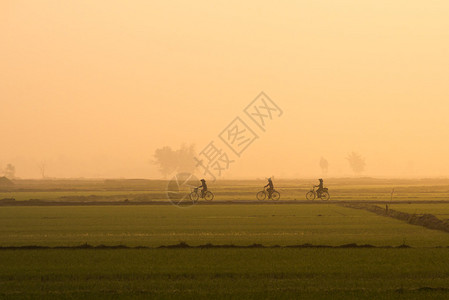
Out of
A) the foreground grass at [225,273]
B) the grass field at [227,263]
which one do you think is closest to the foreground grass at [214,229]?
the grass field at [227,263]

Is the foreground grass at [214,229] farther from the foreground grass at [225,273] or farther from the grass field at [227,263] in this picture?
the foreground grass at [225,273]

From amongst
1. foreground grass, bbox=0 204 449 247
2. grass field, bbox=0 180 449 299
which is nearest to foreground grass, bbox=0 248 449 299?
grass field, bbox=0 180 449 299

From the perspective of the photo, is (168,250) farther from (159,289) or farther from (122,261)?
(159,289)

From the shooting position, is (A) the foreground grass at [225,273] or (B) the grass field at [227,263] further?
(B) the grass field at [227,263]

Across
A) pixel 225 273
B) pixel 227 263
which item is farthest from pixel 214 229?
pixel 225 273

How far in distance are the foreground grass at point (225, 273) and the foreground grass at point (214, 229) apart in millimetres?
3008

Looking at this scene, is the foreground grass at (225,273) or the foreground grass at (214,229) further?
the foreground grass at (214,229)

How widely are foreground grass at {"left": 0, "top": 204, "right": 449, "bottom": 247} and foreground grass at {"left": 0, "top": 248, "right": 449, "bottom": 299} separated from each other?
3008mm

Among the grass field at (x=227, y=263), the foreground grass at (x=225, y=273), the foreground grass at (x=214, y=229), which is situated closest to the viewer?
the foreground grass at (x=225, y=273)

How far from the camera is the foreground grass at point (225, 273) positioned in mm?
13023

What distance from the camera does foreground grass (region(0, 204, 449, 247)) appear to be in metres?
22.8

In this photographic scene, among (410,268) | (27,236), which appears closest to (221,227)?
(27,236)

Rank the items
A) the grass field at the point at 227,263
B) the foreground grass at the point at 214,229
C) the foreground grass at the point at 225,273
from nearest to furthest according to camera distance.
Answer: the foreground grass at the point at 225,273, the grass field at the point at 227,263, the foreground grass at the point at 214,229

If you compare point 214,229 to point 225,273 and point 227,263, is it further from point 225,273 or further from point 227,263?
point 225,273
